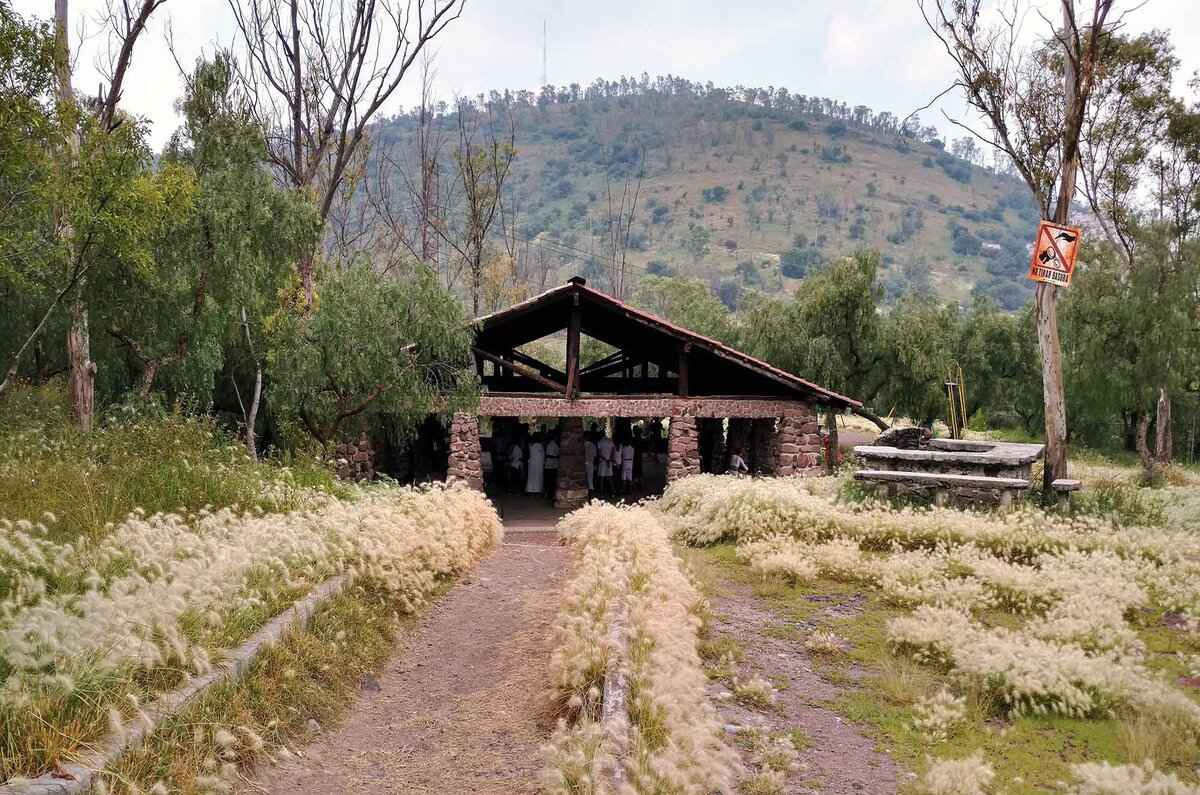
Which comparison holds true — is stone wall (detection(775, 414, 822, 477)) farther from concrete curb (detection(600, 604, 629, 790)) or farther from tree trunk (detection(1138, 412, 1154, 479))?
concrete curb (detection(600, 604, 629, 790))

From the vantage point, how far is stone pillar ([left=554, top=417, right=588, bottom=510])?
20328 mm

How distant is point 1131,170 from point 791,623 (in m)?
29.1

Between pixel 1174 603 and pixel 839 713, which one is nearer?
pixel 839 713

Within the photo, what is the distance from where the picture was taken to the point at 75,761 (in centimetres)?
379

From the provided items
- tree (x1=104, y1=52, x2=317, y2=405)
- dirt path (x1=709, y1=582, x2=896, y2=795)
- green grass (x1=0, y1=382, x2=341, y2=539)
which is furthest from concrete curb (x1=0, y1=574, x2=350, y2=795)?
tree (x1=104, y1=52, x2=317, y2=405)

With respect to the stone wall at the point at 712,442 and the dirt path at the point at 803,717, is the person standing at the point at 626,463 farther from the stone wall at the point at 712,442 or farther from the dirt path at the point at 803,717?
the dirt path at the point at 803,717

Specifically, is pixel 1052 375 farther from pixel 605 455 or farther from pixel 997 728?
pixel 605 455

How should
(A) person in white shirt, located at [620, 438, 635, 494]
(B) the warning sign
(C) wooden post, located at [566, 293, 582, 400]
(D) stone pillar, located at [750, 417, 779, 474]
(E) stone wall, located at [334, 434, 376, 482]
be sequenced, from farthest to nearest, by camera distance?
(A) person in white shirt, located at [620, 438, 635, 494], (D) stone pillar, located at [750, 417, 779, 474], (C) wooden post, located at [566, 293, 582, 400], (E) stone wall, located at [334, 434, 376, 482], (B) the warning sign

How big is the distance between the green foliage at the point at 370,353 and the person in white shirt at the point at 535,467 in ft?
18.8

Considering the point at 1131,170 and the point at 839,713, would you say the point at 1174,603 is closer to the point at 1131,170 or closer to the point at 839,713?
the point at 839,713

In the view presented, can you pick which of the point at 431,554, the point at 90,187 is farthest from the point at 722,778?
the point at 90,187

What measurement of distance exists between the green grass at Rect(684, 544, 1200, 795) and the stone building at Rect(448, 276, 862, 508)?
10883 mm

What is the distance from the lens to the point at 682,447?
19.5m

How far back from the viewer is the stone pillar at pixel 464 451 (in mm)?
18141
